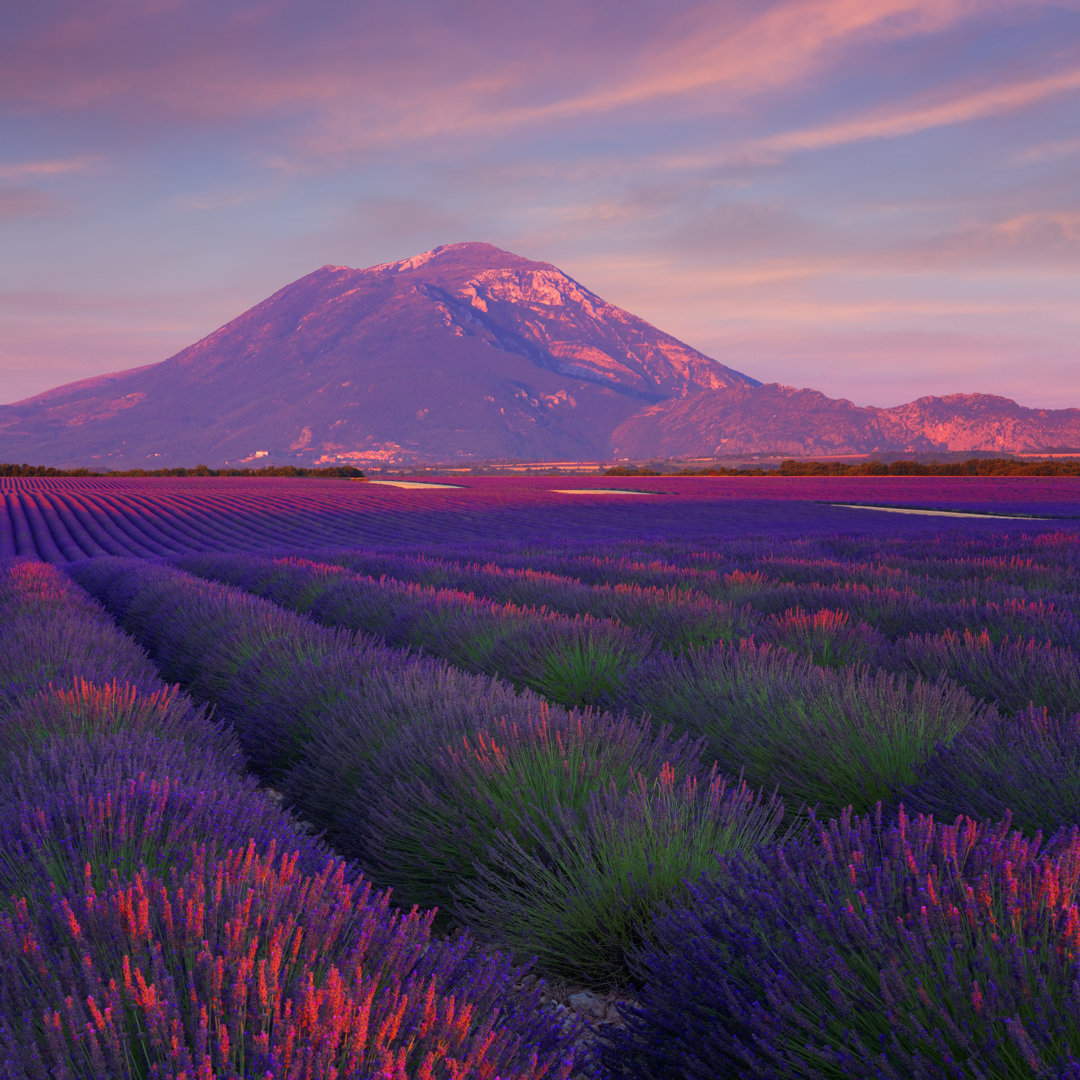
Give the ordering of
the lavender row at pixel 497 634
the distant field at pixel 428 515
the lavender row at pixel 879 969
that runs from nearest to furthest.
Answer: the lavender row at pixel 879 969 < the lavender row at pixel 497 634 < the distant field at pixel 428 515

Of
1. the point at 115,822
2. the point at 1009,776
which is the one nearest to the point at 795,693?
the point at 1009,776

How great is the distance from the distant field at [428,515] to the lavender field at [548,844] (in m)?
10.3

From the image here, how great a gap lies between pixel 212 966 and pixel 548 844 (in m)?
1.22

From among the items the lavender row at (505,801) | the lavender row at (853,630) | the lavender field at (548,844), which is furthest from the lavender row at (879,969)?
the lavender row at (853,630)

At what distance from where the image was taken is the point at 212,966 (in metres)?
1.17

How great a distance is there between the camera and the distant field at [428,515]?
1702cm

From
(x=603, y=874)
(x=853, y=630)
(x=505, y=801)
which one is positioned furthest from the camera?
(x=853, y=630)

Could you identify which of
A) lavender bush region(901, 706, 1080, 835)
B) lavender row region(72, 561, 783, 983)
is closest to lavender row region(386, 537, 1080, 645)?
lavender bush region(901, 706, 1080, 835)

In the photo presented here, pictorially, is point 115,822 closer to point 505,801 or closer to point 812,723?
point 505,801

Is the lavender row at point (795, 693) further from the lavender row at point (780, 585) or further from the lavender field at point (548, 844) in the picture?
the lavender row at point (780, 585)

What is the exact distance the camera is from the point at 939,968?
1267mm

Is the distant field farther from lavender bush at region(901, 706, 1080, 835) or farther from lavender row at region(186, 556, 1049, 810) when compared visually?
lavender bush at region(901, 706, 1080, 835)

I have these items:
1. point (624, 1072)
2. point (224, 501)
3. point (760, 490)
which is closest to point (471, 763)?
point (624, 1072)

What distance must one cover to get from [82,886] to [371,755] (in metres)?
1.59
